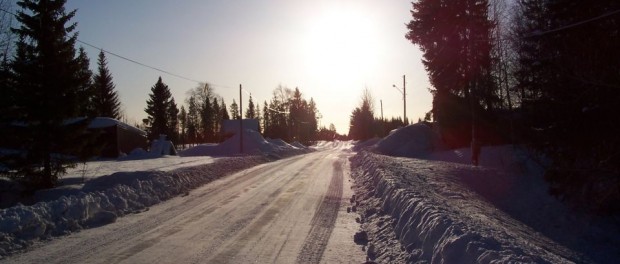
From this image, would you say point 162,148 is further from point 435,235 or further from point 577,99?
point 435,235

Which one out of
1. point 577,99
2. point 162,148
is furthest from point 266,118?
point 577,99

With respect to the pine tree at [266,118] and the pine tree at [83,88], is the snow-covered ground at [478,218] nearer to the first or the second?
the pine tree at [83,88]

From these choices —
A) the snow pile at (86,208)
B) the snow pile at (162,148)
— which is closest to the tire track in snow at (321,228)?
the snow pile at (86,208)

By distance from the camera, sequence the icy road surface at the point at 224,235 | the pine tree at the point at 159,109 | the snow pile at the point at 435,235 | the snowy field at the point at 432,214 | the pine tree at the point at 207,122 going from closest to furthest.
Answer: the snow pile at the point at 435,235 → the snowy field at the point at 432,214 → the icy road surface at the point at 224,235 → the pine tree at the point at 159,109 → the pine tree at the point at 207,122

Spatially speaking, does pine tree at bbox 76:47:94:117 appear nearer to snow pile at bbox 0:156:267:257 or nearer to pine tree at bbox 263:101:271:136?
snow pile at bbox 0:156:267:257

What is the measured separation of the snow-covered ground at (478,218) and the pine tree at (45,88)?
42.2 feet

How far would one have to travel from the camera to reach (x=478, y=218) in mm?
9352

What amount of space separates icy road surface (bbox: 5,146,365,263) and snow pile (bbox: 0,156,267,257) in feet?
1.48

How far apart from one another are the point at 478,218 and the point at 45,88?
19.1 meters

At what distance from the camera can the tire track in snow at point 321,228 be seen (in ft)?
25.7

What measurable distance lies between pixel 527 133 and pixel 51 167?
19.3m

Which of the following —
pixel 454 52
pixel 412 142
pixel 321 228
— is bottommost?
pixel 321 228

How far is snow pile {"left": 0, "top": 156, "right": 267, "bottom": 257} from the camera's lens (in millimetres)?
9102

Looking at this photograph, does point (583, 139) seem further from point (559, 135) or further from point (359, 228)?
point (359, 228)
